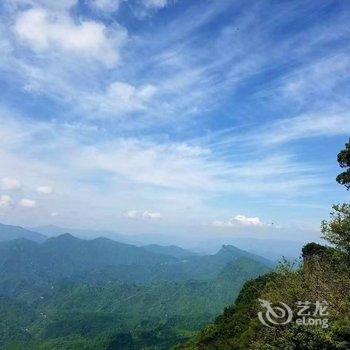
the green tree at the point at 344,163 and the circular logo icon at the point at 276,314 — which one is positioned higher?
the green tree at the point at 344,163

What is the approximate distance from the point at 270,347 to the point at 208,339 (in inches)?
1939

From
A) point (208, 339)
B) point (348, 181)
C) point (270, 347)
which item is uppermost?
point (348, 181)

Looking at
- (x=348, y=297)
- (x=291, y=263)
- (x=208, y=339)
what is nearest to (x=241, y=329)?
(x=208, y=339)

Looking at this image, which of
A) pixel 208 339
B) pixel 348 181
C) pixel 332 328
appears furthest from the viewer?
pixel 208 339

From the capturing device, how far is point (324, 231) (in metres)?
40.6

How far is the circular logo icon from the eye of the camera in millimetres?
→ 33781

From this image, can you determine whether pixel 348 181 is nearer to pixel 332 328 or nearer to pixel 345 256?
pixel 345 256

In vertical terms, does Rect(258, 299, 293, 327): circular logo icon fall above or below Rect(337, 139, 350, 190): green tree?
below

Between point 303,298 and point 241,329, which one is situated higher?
point 303,298

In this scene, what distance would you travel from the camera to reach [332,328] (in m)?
29.2

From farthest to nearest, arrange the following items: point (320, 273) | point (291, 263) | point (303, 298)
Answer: point (291, 263)
point (320, 273)
point (303, 298)

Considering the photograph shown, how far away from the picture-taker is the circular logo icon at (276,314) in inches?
1330

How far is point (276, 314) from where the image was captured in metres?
35.1

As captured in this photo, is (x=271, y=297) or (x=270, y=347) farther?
(x=271, y=297)
